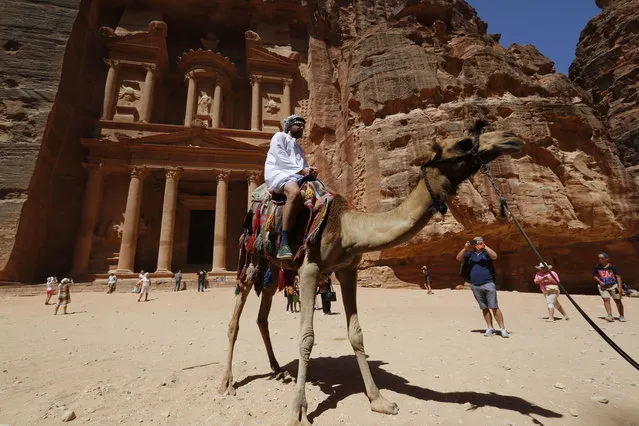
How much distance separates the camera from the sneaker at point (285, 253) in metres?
3.81

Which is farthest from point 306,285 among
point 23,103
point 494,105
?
point 23,103

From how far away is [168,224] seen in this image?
22094 mm

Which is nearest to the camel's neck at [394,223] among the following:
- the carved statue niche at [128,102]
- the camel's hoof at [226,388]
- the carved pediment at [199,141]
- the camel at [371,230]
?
the camel at [371,230]

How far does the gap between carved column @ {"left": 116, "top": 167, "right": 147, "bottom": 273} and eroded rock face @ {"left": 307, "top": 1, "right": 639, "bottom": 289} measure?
12.9 m

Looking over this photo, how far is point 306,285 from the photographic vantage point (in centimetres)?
354

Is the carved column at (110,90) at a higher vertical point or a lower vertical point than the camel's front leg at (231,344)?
higher

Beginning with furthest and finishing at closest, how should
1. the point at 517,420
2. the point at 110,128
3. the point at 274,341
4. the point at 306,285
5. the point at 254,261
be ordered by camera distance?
the point at 110,128 < the point at 274,341 < the point at 254,261 < the point at 306,285 < the point at 517,420

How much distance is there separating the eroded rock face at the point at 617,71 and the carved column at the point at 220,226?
29.7 meters

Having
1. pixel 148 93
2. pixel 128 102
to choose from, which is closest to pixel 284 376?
pixel 148 93

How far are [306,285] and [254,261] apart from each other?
1.50 metres

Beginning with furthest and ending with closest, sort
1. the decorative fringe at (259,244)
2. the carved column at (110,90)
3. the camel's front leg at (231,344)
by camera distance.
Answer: the carved column at (110,90), the decorative fringe at (259,244), the camel's front leg at (231,344)

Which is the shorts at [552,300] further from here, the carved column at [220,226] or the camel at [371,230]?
the carved column at [220,226]

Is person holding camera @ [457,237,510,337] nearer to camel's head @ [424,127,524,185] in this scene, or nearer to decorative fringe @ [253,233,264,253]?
camel's head @ [424,127,524,185]

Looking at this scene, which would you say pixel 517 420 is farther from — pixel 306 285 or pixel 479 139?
pixel 479 139
